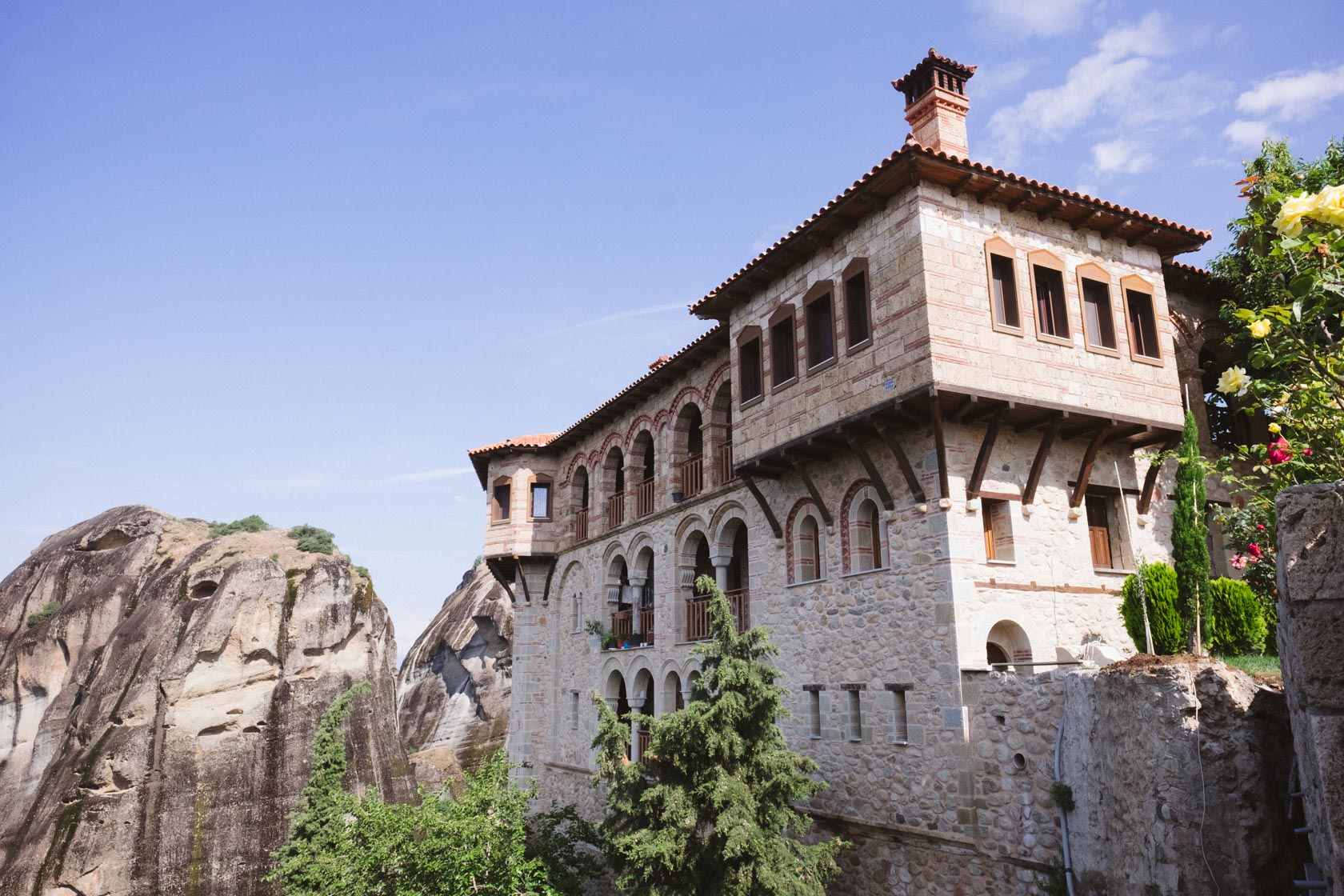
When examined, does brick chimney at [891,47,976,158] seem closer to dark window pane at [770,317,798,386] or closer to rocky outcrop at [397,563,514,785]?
dark window pane at [770,317,798,386]

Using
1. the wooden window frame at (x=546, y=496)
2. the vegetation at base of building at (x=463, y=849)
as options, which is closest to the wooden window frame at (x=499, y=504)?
the wooden window frame at (x=546, y=496)

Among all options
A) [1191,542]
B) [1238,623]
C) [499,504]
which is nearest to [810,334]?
[1191,542]

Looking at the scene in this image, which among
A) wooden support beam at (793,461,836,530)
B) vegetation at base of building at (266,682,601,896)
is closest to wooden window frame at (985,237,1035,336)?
wooden support beam at (793,461,836,530)

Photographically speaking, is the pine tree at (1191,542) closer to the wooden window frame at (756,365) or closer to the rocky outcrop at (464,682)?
the wooden window frame at (756,365)

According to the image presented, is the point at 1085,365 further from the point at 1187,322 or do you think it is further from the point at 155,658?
the point at 155,658

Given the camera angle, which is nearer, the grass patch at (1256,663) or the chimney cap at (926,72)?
the grass patch at (1256,663)

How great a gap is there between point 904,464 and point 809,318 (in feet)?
10.9

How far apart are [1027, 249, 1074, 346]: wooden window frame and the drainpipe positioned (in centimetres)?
545

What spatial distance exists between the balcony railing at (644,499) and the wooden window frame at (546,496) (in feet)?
15.1

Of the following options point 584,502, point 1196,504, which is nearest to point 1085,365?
point 1196,504

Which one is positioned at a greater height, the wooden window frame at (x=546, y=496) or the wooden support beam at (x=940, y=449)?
the wooden window frame at (x=546, y=496)

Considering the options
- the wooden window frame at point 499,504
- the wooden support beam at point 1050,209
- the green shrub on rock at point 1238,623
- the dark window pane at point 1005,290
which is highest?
the wooden support beam at point 1050,209

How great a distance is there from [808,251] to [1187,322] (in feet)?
23.9

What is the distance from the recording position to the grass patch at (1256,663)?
8.72 m
